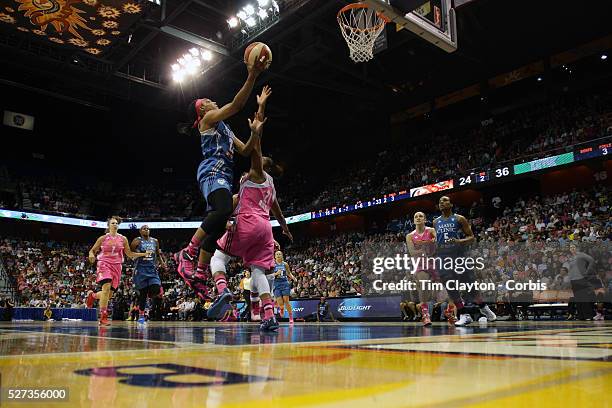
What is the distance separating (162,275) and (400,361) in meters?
23.9

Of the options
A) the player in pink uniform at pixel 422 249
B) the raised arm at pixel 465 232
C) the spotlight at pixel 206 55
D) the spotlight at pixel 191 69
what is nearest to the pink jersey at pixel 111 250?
the player in pink uniform at pixel 422 249

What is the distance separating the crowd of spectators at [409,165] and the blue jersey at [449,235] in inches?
438

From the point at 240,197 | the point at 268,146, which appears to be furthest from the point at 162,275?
the point at 240,197

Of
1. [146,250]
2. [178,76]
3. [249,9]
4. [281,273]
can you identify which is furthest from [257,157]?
[178,76]

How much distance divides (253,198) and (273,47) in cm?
1496

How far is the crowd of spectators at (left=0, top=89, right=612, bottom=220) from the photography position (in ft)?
54.9

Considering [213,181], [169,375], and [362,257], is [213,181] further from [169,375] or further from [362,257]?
[362,257]

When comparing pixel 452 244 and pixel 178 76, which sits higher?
pixel 178 76

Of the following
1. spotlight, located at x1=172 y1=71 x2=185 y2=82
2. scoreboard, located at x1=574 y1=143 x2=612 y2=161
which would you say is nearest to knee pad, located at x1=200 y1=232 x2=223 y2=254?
scoreboard, located at x1=574 y1=143 x2=612 y2=161

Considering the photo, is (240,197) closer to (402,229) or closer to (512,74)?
(402,229)

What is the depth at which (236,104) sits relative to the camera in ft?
13.3

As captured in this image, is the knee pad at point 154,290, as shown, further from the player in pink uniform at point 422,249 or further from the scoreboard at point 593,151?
the scoreboard at point 593,151

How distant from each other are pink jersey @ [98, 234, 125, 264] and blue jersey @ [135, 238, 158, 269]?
0.41 metres

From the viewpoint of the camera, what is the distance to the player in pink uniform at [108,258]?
22.3 ft
